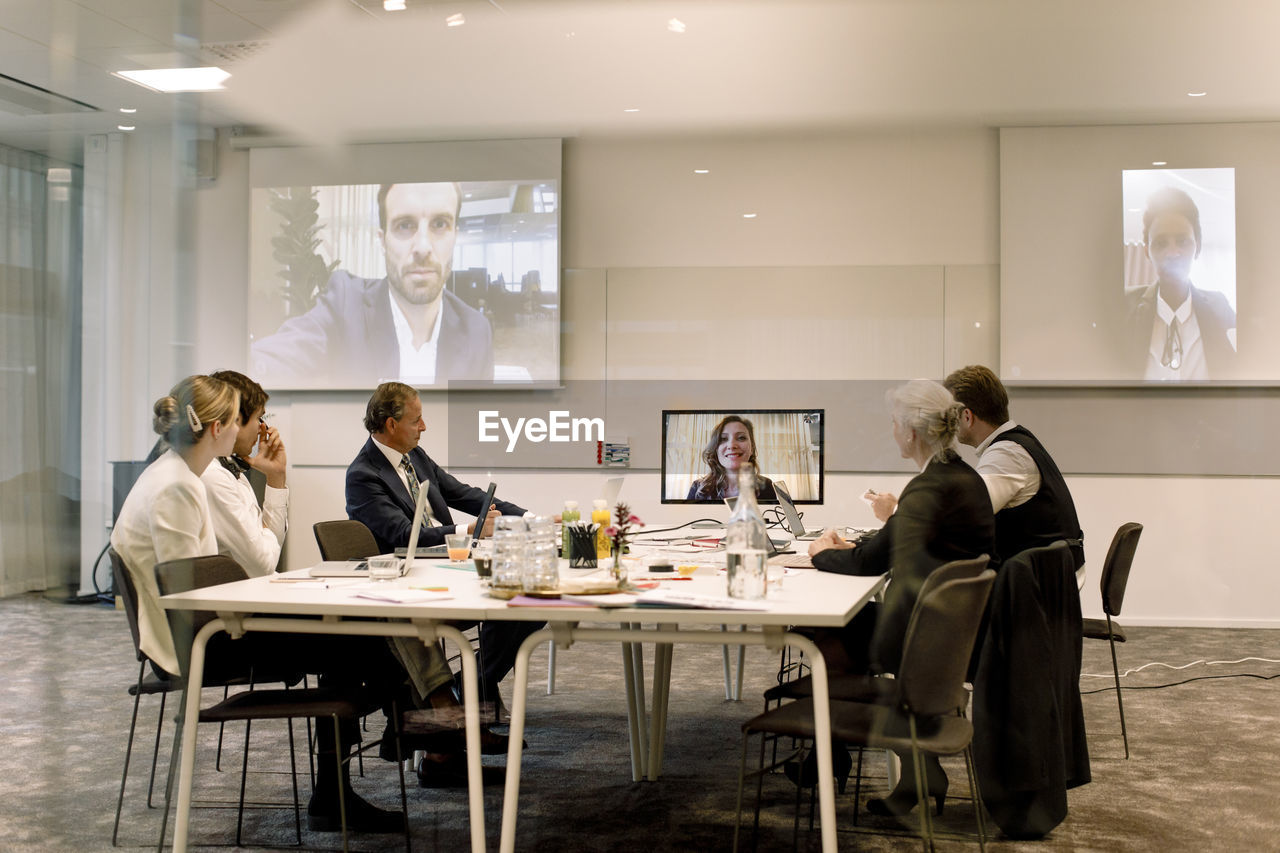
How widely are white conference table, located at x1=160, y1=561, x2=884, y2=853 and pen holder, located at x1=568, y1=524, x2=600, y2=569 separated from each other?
44 cm

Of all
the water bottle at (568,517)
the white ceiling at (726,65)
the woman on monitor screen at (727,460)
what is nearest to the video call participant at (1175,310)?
the white ceiling at (726,65)

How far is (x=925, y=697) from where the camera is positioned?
2.31 metres

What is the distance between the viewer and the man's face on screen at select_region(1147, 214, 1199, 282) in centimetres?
590

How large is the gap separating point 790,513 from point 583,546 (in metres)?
1.35

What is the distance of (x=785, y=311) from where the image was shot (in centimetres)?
636

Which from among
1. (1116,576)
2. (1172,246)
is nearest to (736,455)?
(1116,576)

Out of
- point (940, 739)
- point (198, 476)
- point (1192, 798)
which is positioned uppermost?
point (198, 476)

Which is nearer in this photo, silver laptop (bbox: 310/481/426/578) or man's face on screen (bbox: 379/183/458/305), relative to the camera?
silver laptop (bbox: 310/481/426/578)

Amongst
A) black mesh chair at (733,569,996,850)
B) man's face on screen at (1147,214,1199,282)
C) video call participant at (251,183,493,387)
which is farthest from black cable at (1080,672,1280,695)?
video call participant at (251,183,493,387)

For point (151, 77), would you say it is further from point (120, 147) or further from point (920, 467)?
point (920, 467)

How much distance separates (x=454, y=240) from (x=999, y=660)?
4513mm

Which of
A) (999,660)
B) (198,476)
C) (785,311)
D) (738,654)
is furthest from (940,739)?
(785,311)

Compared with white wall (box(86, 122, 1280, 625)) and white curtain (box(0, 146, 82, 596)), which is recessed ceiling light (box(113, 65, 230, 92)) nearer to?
white curtain (box(0, 146, 82, 596))

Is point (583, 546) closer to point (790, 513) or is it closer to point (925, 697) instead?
point (925, 697)
